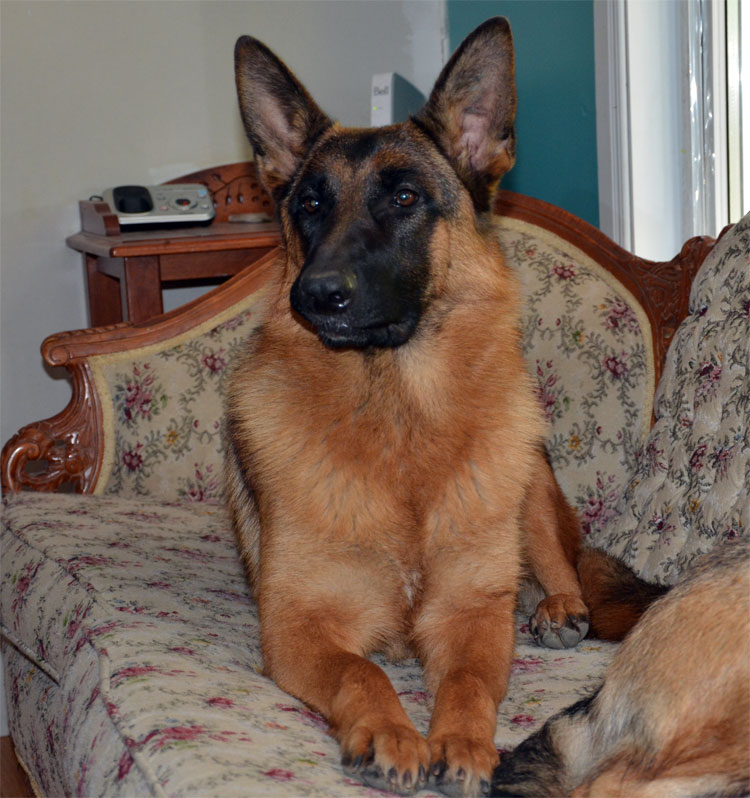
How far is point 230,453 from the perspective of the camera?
2602 mm

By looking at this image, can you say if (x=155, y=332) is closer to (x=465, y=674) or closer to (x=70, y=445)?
(x=70, y=445)

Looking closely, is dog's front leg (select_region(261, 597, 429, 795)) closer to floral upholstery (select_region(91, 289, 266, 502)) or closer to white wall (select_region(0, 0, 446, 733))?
floral upholstery (select_region(91, 289, 266, 502))

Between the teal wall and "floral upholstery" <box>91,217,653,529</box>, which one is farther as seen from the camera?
the teal wall

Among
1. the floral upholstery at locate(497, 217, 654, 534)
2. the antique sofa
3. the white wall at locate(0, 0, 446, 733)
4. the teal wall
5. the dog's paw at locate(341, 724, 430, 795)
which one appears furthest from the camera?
the white wall at locate(0, 0, 446, 733)

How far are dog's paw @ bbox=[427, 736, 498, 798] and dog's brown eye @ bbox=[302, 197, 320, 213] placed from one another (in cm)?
115

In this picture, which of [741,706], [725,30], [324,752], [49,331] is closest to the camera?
[741,706]

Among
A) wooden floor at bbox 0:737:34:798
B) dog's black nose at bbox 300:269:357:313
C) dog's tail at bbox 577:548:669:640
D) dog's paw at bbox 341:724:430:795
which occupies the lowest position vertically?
wooden floor at bbox 0:737:34:798

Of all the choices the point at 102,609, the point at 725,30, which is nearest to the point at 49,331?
the point at 102,609

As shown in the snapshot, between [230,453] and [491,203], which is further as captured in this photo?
[230,453]

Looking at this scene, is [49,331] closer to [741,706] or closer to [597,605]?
[597,605]

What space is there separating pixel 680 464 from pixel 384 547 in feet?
2.66

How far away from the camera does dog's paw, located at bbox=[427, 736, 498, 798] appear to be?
1505mm

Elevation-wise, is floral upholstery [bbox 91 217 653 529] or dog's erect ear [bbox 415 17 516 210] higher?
dog's erect ear [bbox 415 17 516 210]

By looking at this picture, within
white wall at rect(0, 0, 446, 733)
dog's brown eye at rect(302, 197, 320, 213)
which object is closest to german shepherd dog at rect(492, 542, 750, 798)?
dog's brown eye at rect(302, 197, 320, 213)
